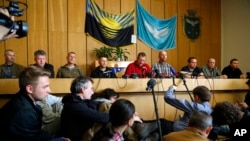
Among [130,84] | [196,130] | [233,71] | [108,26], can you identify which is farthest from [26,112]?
[233,71]

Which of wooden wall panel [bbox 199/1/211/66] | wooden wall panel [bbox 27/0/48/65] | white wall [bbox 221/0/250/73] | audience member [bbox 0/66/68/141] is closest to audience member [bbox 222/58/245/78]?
white wall [bbox 221/0/250/73]

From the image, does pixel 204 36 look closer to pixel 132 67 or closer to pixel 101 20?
pixel 101 20

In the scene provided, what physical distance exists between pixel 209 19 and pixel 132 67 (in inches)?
160

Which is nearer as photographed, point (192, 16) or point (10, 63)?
point (10, 63)

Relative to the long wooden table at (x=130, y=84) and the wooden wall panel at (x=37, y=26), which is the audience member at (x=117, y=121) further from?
the wooden wall panel at (x=37, y=26)

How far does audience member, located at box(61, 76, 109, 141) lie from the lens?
7.01 feet

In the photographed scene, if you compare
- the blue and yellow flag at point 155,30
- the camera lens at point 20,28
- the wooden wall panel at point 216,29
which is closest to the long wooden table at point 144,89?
the camera lens at point 20,28

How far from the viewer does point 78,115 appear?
214cm

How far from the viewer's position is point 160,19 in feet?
23.9

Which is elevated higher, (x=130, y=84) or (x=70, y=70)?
(x=70, y=70)

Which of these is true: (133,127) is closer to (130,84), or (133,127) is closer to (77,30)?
(130,84)

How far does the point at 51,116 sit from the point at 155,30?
4853 mm

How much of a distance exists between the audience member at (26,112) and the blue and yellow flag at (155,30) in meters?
5.29

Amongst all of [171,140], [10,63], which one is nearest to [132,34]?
[10,63]
